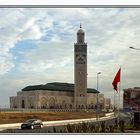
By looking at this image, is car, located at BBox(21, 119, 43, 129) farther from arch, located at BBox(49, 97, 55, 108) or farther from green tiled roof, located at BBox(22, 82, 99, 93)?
arch, located at BBox(49, 97, 55, 108)

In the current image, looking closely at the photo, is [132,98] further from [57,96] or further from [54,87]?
[57,96]

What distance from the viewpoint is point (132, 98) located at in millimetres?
30359

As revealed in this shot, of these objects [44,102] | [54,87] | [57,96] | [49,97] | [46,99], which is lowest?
[44,102]

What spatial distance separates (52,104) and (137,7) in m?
109

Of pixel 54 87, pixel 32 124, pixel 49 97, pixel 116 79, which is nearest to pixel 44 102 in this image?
pixel 49 97

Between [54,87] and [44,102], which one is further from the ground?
[54,87]

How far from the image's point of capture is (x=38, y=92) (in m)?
124

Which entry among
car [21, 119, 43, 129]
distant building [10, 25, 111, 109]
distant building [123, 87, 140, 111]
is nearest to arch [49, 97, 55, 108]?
distant building [10, 25, 111, 109]

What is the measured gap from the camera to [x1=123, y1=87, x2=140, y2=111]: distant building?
3009 cm

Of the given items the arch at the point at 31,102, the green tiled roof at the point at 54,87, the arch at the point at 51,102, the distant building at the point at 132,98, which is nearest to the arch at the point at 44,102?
the arch at the point at 51,102

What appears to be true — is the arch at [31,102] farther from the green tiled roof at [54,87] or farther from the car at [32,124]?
the car at [32,124]

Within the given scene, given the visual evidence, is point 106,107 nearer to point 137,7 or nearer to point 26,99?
point 26,99
